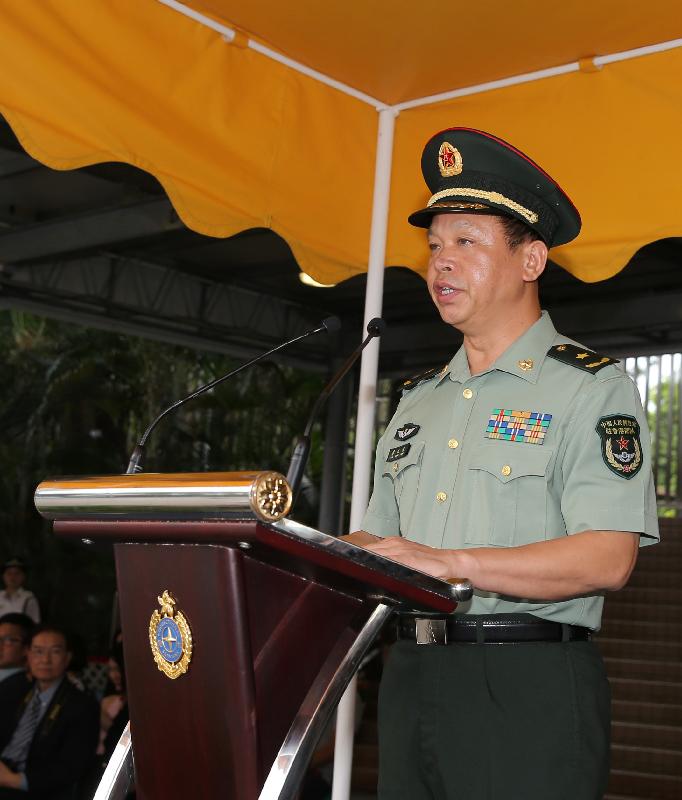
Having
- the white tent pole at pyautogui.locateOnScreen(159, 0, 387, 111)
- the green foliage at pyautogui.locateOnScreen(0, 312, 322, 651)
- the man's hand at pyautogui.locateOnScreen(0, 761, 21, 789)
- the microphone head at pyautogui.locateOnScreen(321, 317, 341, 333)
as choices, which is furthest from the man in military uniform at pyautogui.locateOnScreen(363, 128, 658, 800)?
the green foliage at pyautogui.locateOnScreen(0, 312, 322, 651)

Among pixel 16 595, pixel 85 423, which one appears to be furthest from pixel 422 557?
pixel 85 423

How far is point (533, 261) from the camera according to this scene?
1869 millimetres

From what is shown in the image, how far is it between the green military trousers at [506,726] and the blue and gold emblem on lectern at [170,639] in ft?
1.70

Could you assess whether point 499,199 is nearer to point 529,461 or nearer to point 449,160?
point 449,160

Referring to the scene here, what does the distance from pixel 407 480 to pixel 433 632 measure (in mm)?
298

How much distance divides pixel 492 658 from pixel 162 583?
577 mm

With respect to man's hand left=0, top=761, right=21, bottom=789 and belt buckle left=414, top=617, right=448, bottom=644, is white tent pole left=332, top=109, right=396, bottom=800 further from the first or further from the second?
man's hand left=0, top=761, right=21, bottom=789

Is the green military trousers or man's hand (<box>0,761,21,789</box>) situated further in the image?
man's hand (<box>0,761,21,789</box>)

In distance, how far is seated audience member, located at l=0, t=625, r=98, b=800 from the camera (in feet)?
14.9

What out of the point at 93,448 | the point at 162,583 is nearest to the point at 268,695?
the point at 162,583

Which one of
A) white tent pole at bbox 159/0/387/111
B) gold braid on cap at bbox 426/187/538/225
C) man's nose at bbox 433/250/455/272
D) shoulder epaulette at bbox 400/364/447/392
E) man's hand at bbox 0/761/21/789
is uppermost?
white tent pole at bbox 159/0/387/111

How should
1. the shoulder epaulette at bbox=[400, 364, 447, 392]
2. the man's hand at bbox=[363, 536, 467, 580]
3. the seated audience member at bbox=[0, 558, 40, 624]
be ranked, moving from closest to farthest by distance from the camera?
the man's hand at bbox=[363, 536, 467, 580] → the shoulder epaulette at bbox=[400, 364, 447, 392] → the seated audience member at bbox=[0, 558, 40, 624]

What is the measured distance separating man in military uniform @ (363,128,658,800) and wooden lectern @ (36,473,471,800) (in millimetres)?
145

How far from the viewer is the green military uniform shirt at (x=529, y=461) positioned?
1.63 metres
